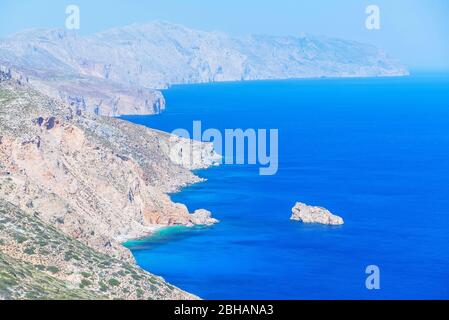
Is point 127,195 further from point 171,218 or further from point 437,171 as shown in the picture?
point 437,171

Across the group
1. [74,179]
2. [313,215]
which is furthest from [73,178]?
[313,215]

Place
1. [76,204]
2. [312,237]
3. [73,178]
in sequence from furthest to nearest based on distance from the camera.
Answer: [312,237], [73,178], [76,204]

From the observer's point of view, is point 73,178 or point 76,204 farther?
point 73,178

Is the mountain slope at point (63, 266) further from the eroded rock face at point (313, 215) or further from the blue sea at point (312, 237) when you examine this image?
the eroded rock face at point (313, 215)

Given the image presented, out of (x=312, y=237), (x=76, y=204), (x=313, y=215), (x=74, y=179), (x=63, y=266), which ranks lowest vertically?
(x=63, y=266)

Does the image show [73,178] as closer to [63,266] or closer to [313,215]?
[313,215]

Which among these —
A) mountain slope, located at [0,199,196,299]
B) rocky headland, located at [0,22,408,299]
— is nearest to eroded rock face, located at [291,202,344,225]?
rocky headland, located at [0,22,408,299]

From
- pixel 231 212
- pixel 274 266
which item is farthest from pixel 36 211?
pixel 231 212
